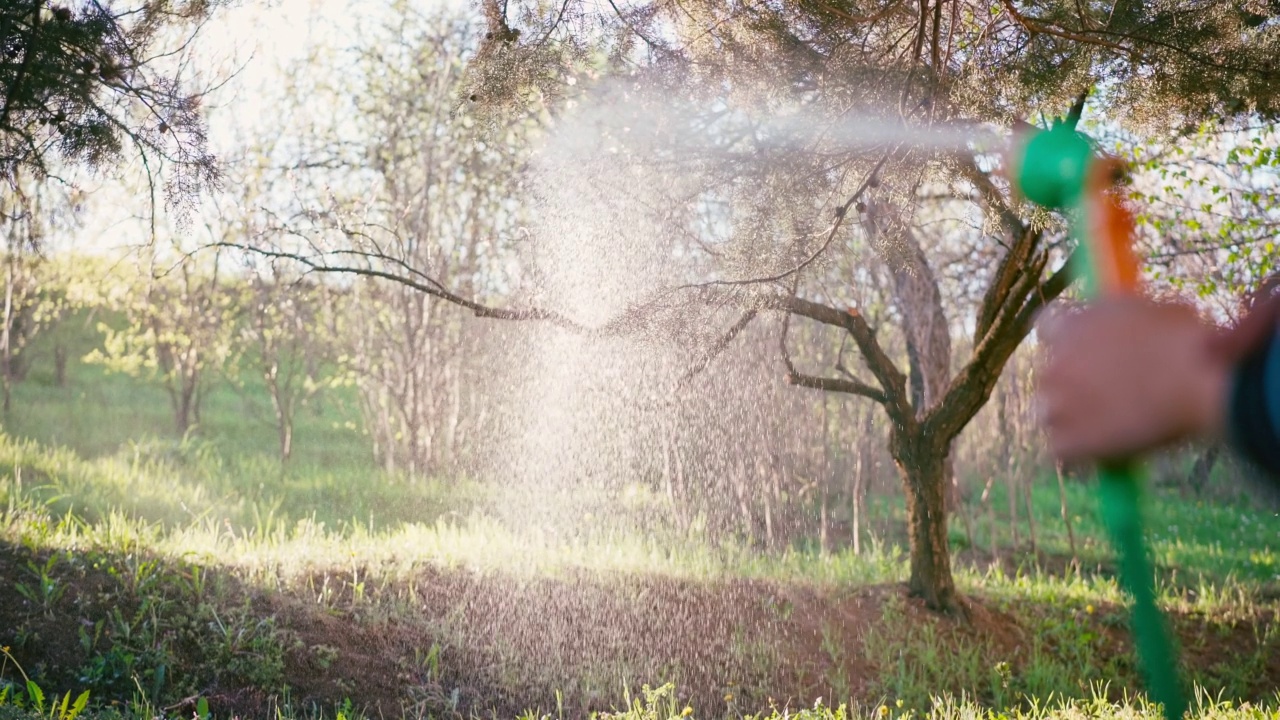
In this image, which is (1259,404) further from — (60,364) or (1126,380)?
(60,364)

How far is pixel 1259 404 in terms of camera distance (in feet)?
2.85

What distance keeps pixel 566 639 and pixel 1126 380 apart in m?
4.44

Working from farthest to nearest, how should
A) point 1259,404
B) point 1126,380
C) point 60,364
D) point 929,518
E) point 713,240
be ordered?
point 60,364 → point 713,240 → point 929,518 → point 1259,404 → point 1126,380

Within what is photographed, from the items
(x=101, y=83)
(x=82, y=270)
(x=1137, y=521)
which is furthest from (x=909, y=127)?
(x=82, y=270)

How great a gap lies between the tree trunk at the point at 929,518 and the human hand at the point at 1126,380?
481cm

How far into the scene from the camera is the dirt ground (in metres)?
4.05

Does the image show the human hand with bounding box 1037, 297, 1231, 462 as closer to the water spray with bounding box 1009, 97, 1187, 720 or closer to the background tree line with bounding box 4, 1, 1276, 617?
the water spray with bounding box 1009, 97, 1187, 720

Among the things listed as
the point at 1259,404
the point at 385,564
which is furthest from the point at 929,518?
the point at 1259,404

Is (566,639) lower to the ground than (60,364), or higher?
lower

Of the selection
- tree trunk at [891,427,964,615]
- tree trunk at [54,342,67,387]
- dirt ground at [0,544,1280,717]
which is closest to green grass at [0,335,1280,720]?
dirt ground at [0,544,1280,717]

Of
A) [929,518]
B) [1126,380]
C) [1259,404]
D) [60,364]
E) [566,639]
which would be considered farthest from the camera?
[60,364]

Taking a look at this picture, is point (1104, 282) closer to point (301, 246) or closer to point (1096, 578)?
point (1096, 578)

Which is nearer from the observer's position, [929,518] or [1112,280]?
[1112,280]

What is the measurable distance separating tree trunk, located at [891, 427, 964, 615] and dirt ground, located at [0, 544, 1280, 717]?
0.14 metres
